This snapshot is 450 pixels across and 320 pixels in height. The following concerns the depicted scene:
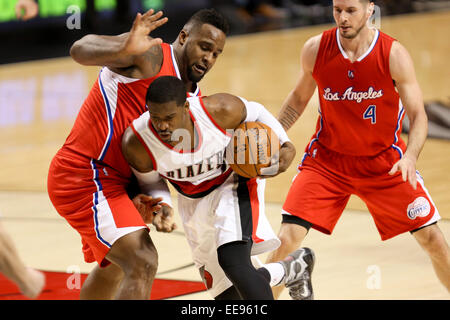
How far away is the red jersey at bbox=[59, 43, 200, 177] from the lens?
4.45 metres

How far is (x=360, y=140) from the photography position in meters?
5.11

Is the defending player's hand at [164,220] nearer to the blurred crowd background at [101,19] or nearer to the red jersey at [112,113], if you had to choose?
the red jersey at [112,113]

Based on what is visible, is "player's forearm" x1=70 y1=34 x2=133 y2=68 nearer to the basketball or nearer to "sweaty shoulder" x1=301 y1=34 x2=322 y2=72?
the basketball

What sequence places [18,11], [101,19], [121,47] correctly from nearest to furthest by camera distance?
[121,47] → [18,11] → [101,19]

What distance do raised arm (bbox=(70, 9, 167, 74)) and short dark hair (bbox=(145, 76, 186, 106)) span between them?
0.20 metres

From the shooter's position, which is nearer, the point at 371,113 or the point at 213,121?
the point at 213,121

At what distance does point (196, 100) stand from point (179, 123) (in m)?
0.22

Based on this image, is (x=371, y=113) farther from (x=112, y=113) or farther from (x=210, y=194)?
(x=112, y=113)

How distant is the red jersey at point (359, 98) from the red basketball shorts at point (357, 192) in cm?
8

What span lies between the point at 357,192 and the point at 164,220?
144cm

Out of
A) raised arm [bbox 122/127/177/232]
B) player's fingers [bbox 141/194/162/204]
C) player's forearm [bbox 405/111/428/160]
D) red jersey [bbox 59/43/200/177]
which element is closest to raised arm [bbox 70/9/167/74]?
red jersey [bbox 59/43/200/177]

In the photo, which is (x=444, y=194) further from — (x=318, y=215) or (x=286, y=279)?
(x=286, y=279)

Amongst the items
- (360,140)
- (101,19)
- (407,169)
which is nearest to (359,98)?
(360,140)

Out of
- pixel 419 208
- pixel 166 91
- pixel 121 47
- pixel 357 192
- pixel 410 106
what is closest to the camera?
pixel 166 91
